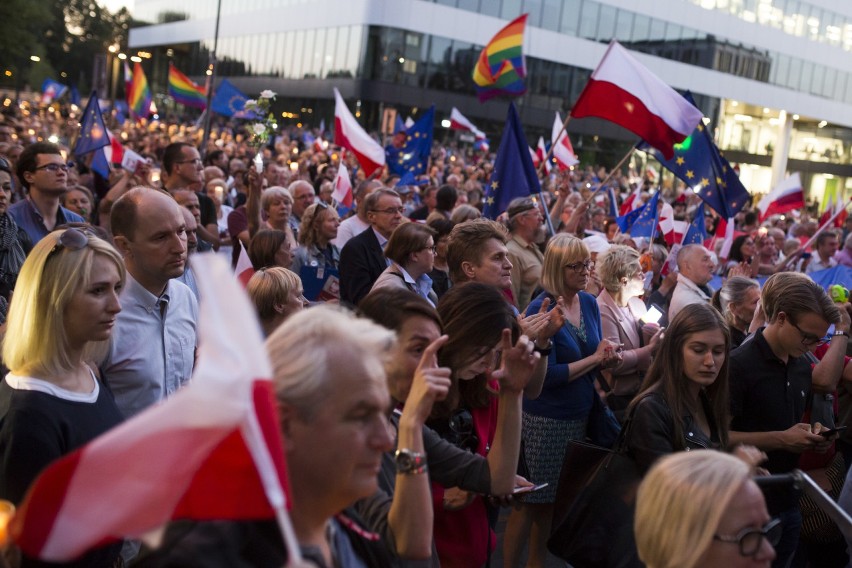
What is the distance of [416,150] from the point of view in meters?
15.1

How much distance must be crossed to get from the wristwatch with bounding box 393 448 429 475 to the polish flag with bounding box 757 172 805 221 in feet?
44.2

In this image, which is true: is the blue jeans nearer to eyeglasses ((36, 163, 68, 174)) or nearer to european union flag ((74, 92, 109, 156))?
eyeglasses ((36, 163, 68, 174))

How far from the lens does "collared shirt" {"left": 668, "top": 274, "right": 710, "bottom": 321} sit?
7117 millimetres

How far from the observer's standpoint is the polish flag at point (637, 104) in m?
9.08

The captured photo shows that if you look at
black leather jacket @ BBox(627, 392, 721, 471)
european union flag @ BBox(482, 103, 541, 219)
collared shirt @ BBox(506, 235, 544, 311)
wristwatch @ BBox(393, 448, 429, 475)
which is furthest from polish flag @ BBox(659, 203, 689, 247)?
wristwatch @ BBox(393, 448, 429, 475)

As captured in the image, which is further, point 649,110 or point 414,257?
point 649,110

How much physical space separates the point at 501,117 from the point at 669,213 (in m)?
34.0

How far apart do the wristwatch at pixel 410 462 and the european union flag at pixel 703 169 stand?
754 cm

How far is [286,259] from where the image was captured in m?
6.49

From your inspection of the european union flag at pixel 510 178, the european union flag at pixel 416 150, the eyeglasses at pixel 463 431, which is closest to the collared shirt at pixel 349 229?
the european union flag at pixel 510 178

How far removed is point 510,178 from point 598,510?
19.2 ft

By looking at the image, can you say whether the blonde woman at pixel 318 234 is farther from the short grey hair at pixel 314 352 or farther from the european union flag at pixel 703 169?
the short grey hair at pixel 314 352

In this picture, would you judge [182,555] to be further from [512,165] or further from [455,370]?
[512,165]

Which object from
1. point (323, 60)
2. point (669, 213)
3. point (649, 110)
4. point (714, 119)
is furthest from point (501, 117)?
point (649, 110)
